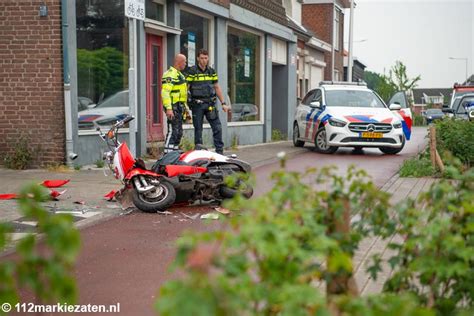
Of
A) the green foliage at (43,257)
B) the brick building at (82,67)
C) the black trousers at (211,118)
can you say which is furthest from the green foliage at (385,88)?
the green foliage at (43,257)

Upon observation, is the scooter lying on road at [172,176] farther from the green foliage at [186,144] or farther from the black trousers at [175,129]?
the green foliage at [186,144]

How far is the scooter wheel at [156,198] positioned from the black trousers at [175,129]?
11.8 ft

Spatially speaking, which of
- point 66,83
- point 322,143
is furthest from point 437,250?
point 322,143

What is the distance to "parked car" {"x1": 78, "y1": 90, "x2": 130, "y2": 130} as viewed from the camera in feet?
40.5

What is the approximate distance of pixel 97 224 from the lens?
7484 millimetres

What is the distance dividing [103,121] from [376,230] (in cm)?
1056

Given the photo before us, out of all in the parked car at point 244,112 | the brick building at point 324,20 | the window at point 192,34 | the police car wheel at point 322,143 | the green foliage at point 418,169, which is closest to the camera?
the green foliage at point 418,169

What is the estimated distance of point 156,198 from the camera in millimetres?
8023

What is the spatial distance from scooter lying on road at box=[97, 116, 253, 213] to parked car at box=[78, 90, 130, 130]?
407 centimetres

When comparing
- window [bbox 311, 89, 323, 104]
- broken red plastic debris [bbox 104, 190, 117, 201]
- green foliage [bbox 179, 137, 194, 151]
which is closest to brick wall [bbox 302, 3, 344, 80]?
window [bbox 311, 89, 323, 104]

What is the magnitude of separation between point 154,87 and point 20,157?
4.20 metres

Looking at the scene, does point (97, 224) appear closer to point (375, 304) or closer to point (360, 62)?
point (375, 304)

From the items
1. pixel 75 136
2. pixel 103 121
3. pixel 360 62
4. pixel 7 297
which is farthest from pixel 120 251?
pixel 360 62

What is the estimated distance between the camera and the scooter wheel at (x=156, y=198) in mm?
7973
